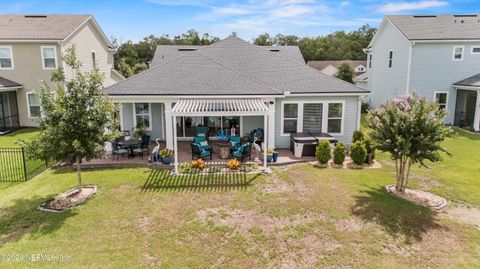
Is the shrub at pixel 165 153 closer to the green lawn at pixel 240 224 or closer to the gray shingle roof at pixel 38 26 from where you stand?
the green lawn at pixel 240 224

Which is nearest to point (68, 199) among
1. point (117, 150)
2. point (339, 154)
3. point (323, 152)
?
point (117, 150)

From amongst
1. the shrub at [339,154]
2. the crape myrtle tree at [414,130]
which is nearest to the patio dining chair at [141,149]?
the shrub at [339,154]

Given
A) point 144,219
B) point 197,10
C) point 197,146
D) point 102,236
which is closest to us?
point 102,236

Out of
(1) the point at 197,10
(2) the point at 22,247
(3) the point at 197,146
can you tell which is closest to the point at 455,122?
(3) the point at 197,146

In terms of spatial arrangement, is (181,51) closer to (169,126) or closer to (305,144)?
(169,126)

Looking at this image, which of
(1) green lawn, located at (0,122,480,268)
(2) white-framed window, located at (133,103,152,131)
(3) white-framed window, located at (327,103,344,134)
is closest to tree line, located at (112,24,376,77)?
(2) white-framed window, located at (133,103,152,131)

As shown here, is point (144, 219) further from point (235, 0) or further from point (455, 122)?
point (455, 122)
